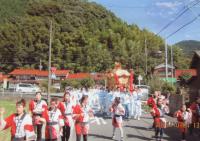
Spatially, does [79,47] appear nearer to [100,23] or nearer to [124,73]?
[100,23]

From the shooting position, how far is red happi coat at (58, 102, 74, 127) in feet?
47.5

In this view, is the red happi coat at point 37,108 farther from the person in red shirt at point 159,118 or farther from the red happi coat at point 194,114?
the red happi coat at point 194,114

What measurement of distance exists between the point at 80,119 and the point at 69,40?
7571 cm

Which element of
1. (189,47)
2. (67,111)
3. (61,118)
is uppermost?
(189,47)

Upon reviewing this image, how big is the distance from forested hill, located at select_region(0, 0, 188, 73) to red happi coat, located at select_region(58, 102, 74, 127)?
68871 mm

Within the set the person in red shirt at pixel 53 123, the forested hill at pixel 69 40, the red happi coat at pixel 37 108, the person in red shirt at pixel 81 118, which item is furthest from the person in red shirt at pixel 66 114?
the forested hill at pixel 69 40

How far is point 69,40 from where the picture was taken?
89.4 metres

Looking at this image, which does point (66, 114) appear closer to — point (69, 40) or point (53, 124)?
point (53, 124)

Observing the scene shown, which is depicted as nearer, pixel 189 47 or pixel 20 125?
pixel 20 125

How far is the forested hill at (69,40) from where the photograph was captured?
87.7m

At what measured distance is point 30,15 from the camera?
104 metres

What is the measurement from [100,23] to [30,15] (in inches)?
647

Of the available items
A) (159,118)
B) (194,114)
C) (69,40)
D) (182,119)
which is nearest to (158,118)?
(159,118)

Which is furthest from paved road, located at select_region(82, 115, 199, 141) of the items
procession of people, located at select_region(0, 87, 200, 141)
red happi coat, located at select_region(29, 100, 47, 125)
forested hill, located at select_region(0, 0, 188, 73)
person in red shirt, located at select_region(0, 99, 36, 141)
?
forested hill, located at select_region(0, 0, 188, 73)
